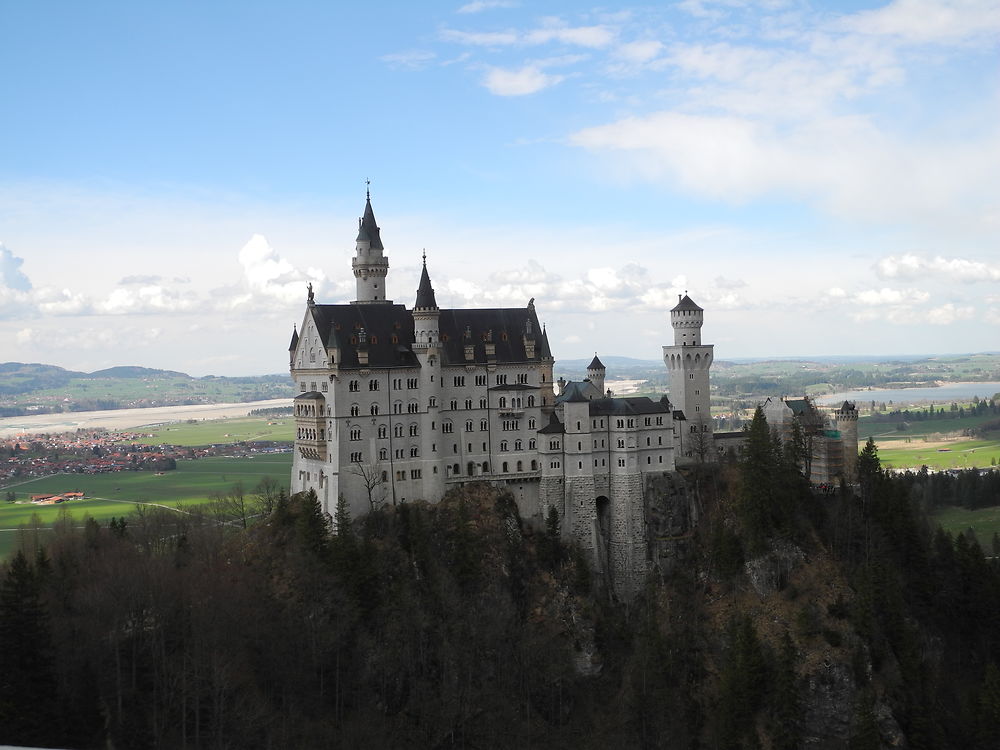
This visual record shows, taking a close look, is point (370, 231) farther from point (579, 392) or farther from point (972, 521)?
point (972, 521)

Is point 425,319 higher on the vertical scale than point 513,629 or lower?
higher

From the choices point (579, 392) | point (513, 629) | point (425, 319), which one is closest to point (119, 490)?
point (425, 319)

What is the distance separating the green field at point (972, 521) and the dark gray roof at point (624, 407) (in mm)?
64695

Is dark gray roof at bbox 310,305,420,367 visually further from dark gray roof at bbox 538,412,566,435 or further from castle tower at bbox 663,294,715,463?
castle tower at bbox 663,294,715,463

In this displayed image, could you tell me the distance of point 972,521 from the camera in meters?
145

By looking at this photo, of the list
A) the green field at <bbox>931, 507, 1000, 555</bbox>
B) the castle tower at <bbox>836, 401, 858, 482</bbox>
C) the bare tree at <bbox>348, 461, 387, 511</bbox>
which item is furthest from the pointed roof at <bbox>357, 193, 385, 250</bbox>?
the green field at <bbox>931, 507, 1000, 555</bbox>

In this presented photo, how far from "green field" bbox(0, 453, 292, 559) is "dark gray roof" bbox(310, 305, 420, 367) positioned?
61.6 meters

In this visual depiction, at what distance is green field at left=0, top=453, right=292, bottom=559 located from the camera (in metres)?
144

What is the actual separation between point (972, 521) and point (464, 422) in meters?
95.4

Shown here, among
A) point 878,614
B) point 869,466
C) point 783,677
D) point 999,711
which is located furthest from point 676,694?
point 869,466

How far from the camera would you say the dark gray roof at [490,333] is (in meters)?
90.3

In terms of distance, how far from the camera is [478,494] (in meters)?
88.1

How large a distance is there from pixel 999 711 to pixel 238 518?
7652cm

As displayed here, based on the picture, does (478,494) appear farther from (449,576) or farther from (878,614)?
(878,614)
